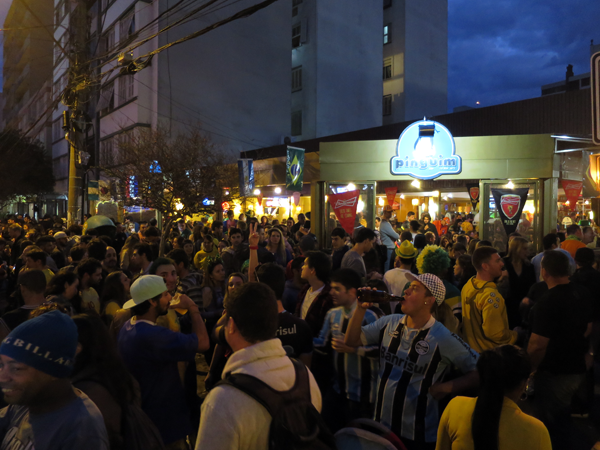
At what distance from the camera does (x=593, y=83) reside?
362 cm

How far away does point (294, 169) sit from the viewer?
49.4 ft

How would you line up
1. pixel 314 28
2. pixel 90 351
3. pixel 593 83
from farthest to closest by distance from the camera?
pixel 314 28 < pixel 593 83 < pixel 90 351

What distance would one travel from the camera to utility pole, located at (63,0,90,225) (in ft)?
42.8

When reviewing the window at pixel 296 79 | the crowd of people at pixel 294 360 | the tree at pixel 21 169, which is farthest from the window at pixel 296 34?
the crowd of people at pixel 294 360

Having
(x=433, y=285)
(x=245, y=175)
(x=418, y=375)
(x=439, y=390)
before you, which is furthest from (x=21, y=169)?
(x=439, y=390)

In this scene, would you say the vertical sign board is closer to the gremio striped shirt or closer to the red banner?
the gremio striped shirt

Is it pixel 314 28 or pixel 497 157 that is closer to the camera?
pixel 497 157

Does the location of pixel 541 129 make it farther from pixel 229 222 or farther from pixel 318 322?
pixel 318 322

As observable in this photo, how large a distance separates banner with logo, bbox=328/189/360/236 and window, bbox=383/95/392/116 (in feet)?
110

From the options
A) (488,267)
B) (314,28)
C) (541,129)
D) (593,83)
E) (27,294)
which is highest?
(314,28)

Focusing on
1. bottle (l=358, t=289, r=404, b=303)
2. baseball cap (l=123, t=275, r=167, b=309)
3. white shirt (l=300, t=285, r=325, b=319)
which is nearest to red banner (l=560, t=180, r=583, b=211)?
white shirt (l=300, t=285, r=325, b=319)

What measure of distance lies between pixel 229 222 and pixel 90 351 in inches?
547

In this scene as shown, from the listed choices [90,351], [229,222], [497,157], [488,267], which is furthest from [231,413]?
[229,222]

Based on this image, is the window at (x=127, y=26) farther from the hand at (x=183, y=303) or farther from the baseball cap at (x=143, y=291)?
the baseball cap at (x=143, y=291)
